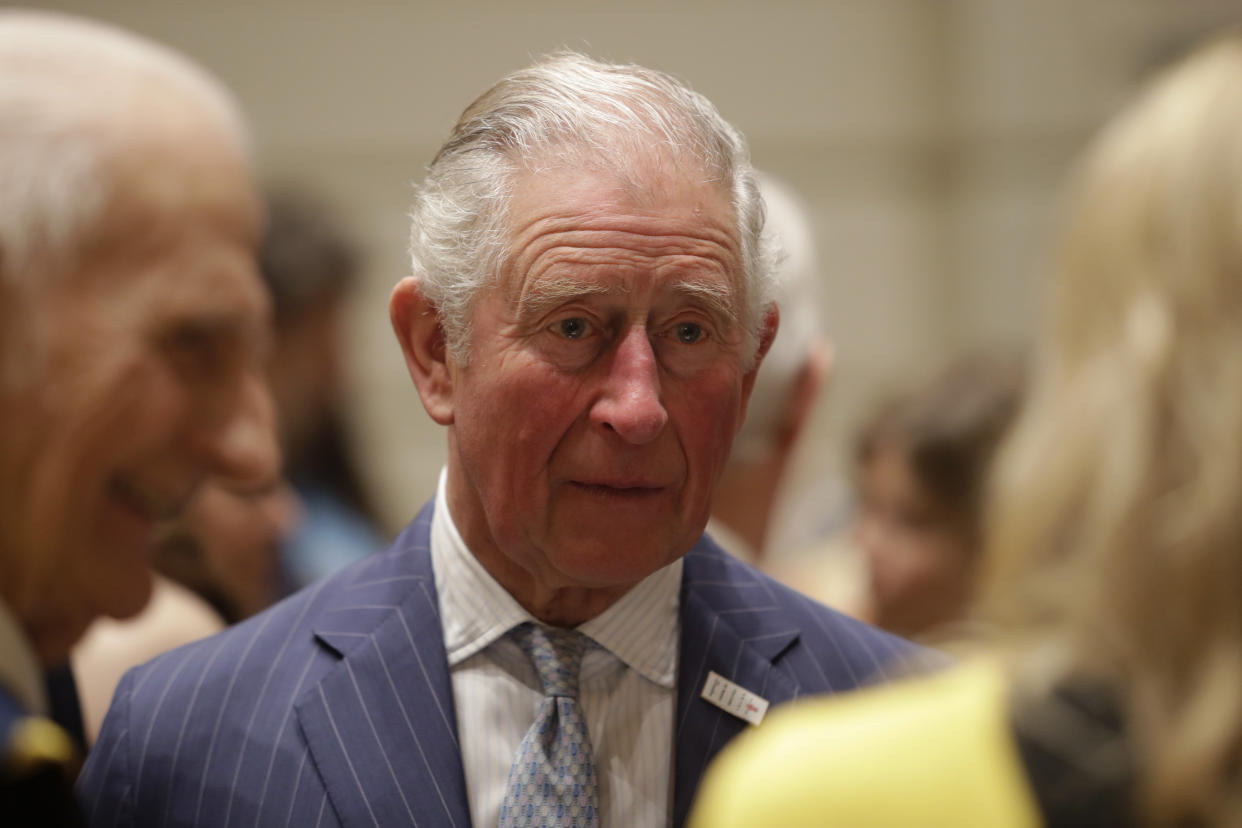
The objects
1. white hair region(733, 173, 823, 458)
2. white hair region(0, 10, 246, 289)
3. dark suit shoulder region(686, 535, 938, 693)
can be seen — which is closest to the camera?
white hair region(0, 10, 246, 289)

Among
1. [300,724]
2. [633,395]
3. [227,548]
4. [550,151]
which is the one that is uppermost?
[550,151]

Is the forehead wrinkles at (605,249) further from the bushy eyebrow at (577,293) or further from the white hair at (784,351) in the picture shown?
the white hair at (784,351)

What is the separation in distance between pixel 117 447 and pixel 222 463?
149mm

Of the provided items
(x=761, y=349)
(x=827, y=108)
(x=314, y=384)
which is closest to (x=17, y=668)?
(x=761, y=349)

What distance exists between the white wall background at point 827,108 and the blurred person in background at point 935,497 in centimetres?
378

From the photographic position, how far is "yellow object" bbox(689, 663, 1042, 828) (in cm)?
102

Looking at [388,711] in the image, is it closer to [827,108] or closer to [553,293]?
[553,293]

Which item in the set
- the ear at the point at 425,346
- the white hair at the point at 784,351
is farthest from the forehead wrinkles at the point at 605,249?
the white hair at the point at 784,351

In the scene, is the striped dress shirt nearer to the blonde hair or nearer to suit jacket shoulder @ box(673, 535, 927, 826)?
suit jacket shoulder @ box(673, 535, 927, 826)

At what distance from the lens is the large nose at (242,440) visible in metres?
1.78

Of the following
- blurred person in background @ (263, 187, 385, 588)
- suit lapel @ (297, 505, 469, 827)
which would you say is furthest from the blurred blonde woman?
blurred person in background @ (263, 187, 385, 588)

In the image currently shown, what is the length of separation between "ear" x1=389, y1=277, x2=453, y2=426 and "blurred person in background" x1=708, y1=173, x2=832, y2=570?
109 cm

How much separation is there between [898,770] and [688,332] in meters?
0.74

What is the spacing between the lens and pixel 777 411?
288 cm
